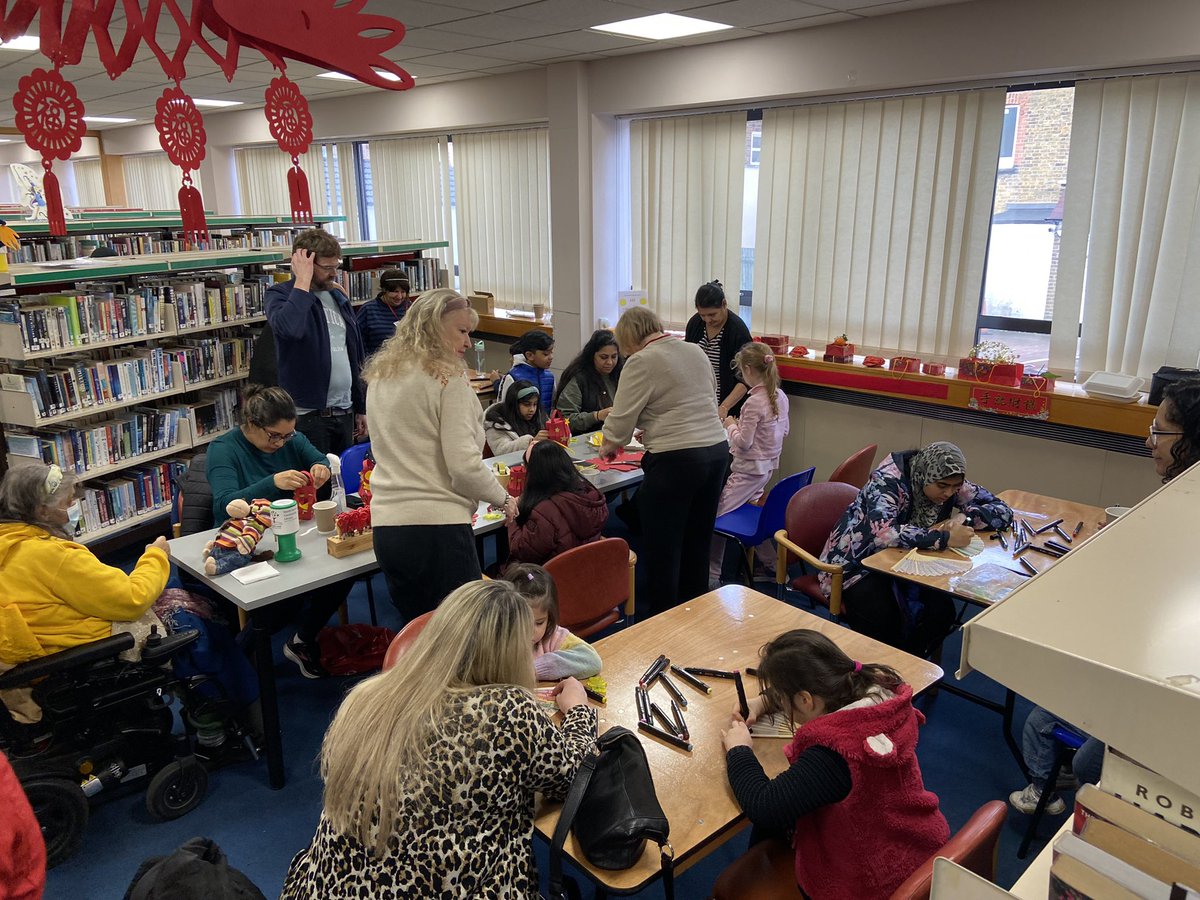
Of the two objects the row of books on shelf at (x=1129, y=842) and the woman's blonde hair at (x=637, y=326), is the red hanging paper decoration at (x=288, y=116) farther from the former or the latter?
the row of books on shelf at (x=1129, y=842)

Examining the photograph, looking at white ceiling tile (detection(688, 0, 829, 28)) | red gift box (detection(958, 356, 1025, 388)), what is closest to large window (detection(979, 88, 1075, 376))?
red gift box (detection(958, 356, 1025, 388))

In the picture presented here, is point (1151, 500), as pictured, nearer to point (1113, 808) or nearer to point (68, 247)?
point (1113, 808)

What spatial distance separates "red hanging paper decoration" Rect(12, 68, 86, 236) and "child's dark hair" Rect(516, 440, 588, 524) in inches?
75.8

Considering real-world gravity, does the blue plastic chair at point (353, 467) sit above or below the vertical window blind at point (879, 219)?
below

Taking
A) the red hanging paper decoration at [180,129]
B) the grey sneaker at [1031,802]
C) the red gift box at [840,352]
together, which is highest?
the red hanging paper decoration at [180,129]

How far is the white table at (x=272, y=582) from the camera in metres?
2.78

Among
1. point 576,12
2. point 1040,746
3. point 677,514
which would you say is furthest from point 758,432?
point 576,12

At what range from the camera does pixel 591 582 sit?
3.04 meters

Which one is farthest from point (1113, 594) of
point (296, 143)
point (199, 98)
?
point (199, 98)

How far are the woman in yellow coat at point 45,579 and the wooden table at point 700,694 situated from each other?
1560 millimetres

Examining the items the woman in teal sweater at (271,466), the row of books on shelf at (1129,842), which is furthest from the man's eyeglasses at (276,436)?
the row of books on shelf at (1129,842)

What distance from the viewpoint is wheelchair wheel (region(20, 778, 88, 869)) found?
100 inches

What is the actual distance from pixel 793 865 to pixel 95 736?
228 centimetres

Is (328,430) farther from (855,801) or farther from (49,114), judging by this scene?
(855,801)
